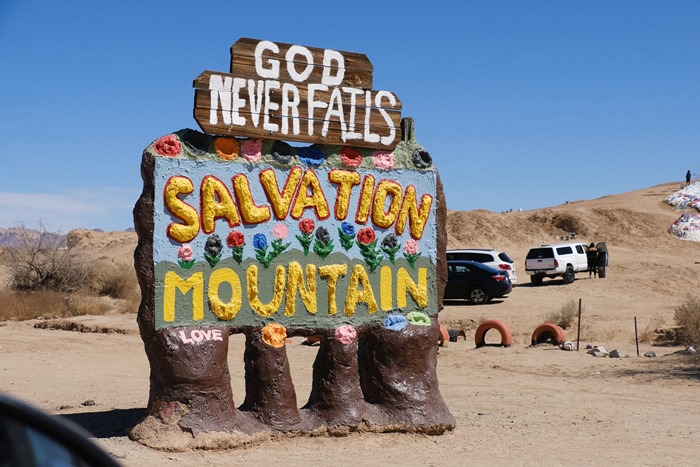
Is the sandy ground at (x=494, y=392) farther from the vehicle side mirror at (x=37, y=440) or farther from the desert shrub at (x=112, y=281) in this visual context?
the vehicle side mirror at (x=37, y=440)

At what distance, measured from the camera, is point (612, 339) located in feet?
71.4

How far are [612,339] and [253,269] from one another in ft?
46.9

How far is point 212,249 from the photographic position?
938 cm

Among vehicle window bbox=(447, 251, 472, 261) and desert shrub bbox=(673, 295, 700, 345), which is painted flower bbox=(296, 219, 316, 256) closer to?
desert shrub bbox=(673, 295, 700, 345)

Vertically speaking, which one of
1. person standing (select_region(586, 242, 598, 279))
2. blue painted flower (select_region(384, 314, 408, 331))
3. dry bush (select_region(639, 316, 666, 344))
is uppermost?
person standing (select_region(586, 242, 598, 279))

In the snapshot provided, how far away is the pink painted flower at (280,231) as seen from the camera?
9.73 meters

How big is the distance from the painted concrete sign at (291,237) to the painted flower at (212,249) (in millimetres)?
10

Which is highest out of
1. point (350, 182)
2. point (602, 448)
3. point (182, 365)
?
point (350, 182)

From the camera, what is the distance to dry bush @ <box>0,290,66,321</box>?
2344 centimetres

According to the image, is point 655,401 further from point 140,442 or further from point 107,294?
point 107,294

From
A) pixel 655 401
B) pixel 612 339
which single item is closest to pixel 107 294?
pixel 612 339

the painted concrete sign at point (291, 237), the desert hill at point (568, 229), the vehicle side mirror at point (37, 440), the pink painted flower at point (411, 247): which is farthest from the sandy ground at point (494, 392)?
the desert hill at point (568, 229)

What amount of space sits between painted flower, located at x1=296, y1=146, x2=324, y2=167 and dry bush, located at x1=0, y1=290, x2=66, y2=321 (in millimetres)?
15759

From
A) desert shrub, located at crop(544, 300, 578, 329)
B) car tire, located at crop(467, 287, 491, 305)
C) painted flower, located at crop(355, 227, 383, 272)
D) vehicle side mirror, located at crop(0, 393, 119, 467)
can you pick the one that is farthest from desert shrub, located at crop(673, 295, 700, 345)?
vehicle side mirror, located at crop(0, 393, 119, 467)
